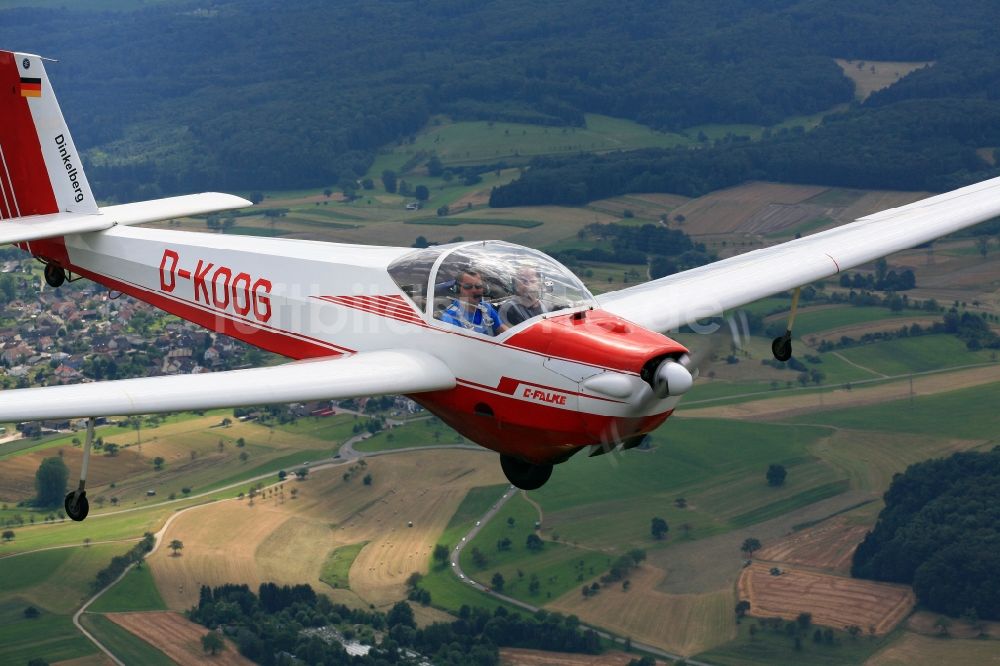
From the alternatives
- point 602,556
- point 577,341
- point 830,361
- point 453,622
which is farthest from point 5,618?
point 830,361

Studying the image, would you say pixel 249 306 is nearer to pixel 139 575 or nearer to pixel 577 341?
pixel 577 341

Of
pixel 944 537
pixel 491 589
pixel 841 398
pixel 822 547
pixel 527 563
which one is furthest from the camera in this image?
pixel 841 398

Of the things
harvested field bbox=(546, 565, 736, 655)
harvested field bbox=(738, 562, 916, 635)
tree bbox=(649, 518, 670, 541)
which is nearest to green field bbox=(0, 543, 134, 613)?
harvested field bbox=(546, 565, 736, 655)

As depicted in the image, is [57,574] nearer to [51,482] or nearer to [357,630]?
[51,482]

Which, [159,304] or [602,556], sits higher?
[159,304]

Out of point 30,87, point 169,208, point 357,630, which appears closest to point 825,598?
point 357,630

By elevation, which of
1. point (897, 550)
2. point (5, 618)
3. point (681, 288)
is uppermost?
point (681, 288)

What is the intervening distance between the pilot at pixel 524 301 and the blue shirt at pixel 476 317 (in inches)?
9.5

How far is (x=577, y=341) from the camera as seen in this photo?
945 inches

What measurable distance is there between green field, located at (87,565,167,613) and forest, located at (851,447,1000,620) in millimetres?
58263

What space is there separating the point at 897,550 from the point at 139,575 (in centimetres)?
6355

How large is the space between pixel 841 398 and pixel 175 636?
78477 millimetres

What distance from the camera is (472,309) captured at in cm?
2578

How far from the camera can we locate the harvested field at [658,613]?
9919cm
